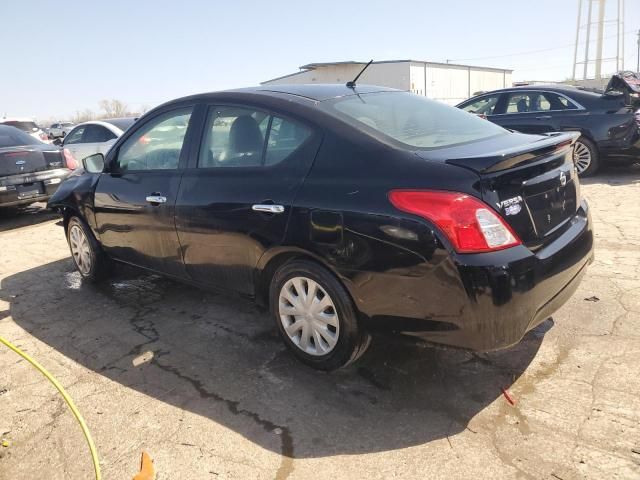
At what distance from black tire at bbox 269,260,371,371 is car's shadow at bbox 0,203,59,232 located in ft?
21.2

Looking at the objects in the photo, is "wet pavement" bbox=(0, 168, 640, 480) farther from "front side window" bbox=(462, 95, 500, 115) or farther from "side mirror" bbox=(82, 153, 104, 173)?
"front side window" bbox=(462, 95, 500, 115)

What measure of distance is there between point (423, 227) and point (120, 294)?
10.6ft

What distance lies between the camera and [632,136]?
306 inches

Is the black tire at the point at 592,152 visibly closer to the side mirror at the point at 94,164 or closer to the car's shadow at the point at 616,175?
the car's shadow at the point at 616,175

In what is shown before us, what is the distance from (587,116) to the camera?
8.01 metres

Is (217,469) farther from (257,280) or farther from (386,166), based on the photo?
(386,166)

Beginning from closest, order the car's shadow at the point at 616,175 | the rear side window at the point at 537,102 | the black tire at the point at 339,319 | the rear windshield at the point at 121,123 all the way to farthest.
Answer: the black tire at the point at 339,319
the car's shadow at the point at 616,175
the rear side window at the point at 537,102
the rear windshield at the point at 121,123

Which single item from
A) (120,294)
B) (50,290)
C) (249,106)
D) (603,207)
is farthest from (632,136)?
(50,290)

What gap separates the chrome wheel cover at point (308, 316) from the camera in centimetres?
284

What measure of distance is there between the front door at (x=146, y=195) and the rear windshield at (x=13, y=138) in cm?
472

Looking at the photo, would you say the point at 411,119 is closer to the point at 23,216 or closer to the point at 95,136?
the point at 23,216

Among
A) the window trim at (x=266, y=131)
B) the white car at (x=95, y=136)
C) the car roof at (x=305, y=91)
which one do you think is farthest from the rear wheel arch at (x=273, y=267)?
the white car at (x=95, y=136)

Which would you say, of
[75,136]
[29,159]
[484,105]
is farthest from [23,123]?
[484,105]

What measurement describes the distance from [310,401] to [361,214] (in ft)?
3.49
